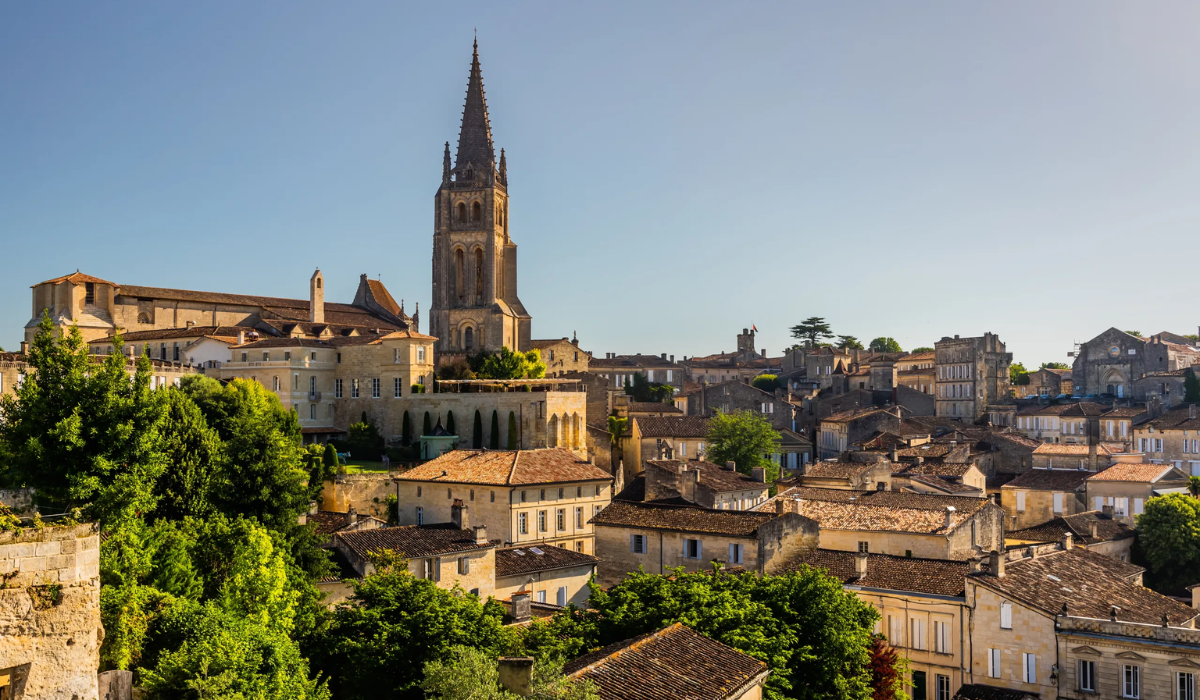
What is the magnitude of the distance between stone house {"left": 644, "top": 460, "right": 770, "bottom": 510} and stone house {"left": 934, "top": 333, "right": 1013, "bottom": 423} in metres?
44.7

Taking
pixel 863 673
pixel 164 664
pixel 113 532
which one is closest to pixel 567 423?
pixel 863 673

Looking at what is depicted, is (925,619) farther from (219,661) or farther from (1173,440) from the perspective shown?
(1173,440)

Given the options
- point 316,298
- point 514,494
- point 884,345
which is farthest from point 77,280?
point 884,345

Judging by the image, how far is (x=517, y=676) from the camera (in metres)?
17.3

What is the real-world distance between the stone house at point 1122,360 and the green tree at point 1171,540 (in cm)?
4287

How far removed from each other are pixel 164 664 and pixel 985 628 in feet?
84.8

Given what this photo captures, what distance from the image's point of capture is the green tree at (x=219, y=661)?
1769 centimetres

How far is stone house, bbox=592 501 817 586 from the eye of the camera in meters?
36.8

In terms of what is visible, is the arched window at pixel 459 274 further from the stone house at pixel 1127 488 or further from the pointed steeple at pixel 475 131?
the stone house at pixel 1127 488

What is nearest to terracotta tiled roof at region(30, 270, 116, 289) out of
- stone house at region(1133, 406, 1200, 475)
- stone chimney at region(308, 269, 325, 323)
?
stone chimney at region(308, 269, 325, 323)

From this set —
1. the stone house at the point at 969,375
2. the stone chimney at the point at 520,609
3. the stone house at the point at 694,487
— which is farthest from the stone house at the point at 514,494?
the stone house at the point at 969,375

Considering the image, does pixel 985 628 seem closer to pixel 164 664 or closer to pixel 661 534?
pixel 661 534

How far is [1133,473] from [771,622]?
41.1 m

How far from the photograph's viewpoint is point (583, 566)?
38.2m
